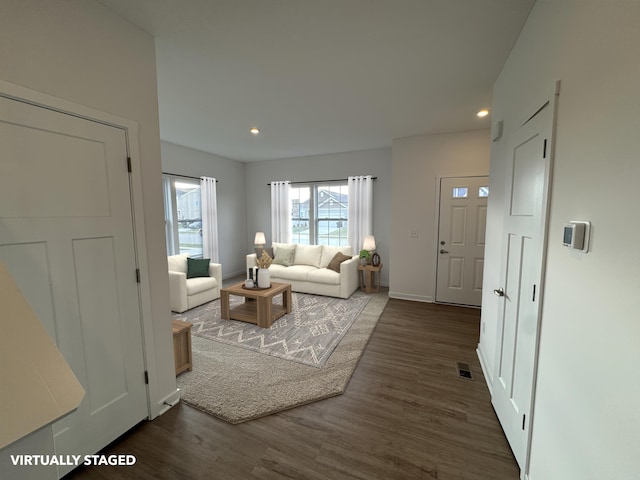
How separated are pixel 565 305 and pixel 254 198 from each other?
583 centimetres

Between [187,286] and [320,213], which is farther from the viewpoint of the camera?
[320,213]

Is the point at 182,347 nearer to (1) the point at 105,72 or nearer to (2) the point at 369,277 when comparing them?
(1) the point at 105,72

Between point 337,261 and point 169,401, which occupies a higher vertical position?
point 337,261

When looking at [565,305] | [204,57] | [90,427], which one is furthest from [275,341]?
[204,57]

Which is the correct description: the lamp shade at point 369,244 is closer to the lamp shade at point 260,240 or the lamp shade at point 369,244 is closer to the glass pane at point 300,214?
the glass pane at point 300,214

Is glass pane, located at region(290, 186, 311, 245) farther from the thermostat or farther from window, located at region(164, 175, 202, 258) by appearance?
the thermostat

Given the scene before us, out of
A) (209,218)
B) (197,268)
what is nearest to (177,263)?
(197,268)

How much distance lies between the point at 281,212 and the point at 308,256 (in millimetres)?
1319

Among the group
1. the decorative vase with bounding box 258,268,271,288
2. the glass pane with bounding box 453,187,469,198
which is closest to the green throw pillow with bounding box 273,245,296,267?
the decorative vase with bounding box 258,268,271,288

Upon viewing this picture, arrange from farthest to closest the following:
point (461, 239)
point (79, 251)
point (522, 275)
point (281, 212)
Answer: point (281, 212)
point (461, 239)
point (522, 275)
point (79, 251)

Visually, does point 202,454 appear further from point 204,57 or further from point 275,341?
point 204,57

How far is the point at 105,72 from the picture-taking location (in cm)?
151

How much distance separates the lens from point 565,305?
1095 millimetres

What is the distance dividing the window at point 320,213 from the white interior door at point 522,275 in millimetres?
3658
